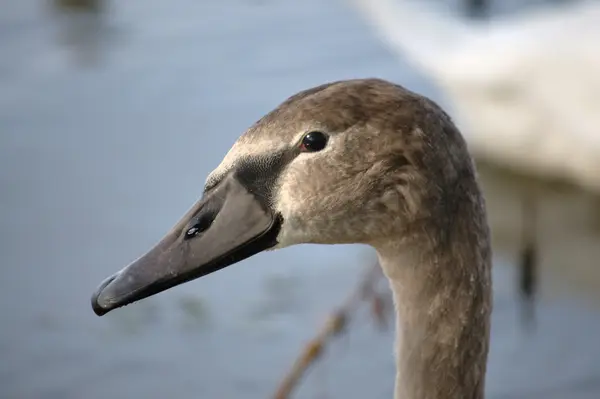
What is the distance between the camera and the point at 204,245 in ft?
7.51

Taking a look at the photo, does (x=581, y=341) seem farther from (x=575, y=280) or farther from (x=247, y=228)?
(x=247, y=228)

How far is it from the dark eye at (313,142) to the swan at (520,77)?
140 inches


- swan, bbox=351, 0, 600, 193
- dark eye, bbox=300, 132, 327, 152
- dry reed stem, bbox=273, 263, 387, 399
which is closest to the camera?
dark eye, bbox=300, 132, 327, 152

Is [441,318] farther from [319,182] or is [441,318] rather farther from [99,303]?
[99,303]

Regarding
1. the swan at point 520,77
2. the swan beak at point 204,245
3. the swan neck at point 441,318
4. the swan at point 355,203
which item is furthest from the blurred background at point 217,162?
the swan beak at point 204,245

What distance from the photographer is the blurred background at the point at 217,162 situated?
15.0 ft

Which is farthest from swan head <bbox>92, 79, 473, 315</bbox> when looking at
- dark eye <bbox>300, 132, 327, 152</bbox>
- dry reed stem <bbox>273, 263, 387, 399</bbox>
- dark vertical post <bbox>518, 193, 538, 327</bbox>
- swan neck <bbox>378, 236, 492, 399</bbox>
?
dark vertical post <bbox>518, 193, 538, 327</bbox>

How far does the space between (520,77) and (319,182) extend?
3.73 m

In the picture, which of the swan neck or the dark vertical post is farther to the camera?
the dark vertical post

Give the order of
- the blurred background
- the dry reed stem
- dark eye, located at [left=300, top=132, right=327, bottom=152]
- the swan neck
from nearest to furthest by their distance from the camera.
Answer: dark eye, located at [left=300, top=132, right=327, bottom=152], the swan neck, the dry reed stem, the blurred background

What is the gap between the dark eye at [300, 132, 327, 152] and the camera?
2209 millimetres

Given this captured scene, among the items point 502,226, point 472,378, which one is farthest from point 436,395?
point 502,226

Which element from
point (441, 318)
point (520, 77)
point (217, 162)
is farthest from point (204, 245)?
point (520, 77)

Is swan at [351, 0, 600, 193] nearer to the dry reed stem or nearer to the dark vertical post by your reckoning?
the dark vertical post
